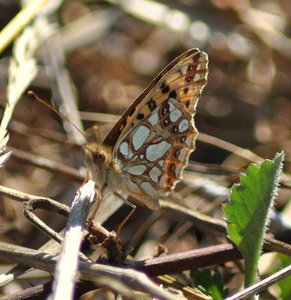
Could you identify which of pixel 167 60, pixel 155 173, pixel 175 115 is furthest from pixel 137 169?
pixel 167 60

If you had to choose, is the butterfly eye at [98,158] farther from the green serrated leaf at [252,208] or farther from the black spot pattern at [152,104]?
the green serrated leaf at [252,208]

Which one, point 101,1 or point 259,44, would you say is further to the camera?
point 101,1

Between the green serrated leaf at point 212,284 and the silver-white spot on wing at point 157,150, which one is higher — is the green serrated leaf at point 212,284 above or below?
below

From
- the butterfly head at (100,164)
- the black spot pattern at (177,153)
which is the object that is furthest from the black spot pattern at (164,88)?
the butterfly head at (100,164)

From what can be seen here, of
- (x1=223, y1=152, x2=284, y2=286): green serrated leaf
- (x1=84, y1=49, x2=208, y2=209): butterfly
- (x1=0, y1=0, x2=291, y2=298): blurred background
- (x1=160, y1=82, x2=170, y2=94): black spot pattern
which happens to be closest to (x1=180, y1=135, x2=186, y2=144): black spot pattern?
(x1=84, y1=49, x2=208, y2=209): butterfly

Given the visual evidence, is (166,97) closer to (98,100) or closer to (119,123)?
(119,123)

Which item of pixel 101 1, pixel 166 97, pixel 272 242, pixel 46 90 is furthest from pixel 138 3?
pixel 272 242

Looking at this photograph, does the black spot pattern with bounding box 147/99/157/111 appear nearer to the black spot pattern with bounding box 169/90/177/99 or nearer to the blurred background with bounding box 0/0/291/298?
the black spot pattern with bounding box 169/90/177/99
